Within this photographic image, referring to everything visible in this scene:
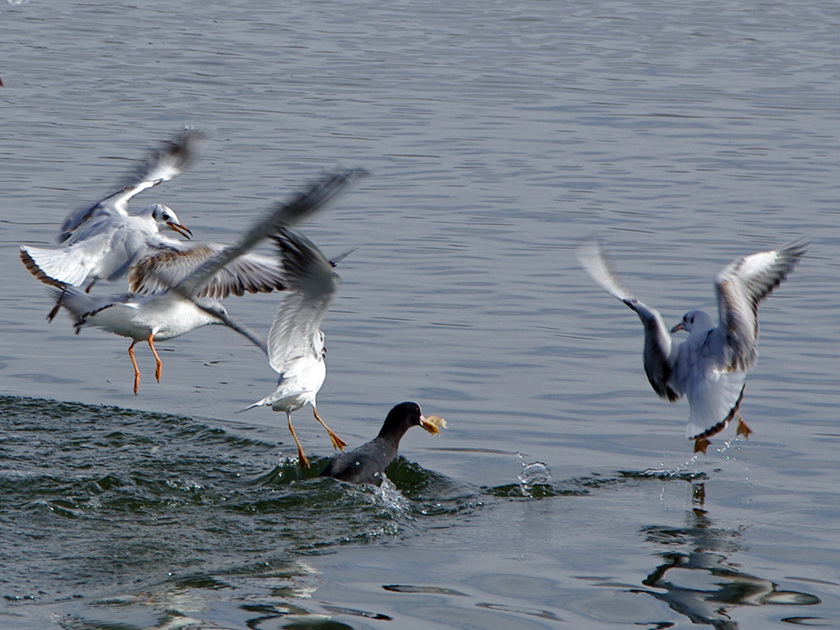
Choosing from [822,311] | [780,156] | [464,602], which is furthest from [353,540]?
[780,156]

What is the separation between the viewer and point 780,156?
58.8 ft

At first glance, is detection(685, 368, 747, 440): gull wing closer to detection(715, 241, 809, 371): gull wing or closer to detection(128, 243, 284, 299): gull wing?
detection(715, 241, 809, 371): gull wing

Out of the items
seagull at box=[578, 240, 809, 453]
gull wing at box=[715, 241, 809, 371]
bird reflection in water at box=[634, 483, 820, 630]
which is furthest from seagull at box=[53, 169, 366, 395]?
bird reflection in water at box=[634, 483, 820, 630]

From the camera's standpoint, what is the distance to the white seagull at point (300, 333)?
27.9 ft

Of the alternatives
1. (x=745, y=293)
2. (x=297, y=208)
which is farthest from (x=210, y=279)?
(x=745, y=293)

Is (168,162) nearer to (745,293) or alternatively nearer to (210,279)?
(210,279)

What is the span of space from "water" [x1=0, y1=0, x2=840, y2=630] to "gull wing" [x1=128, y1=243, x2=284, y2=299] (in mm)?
845

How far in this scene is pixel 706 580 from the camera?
7145mm

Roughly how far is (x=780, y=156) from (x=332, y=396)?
9424mm

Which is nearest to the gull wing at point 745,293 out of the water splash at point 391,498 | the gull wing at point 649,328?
the gull wing at point 649,328

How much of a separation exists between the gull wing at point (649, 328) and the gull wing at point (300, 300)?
5.48ft

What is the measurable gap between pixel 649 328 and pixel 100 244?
12.4 feet

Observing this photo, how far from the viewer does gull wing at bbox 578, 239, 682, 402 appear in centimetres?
872

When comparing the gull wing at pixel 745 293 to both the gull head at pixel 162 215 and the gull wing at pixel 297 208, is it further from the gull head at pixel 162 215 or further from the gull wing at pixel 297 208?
the gull head at pixel 162 215
